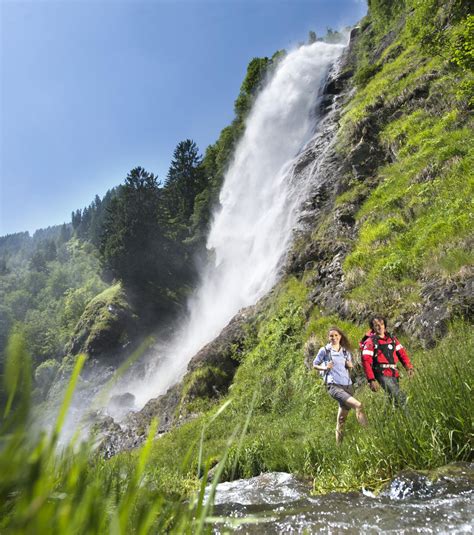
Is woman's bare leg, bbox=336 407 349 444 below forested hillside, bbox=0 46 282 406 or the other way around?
below

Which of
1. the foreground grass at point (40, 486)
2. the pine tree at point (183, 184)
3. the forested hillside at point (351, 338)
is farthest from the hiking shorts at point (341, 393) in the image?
the pine tree at point (183, 184)

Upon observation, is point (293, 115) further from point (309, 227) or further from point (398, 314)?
point (398, 314)

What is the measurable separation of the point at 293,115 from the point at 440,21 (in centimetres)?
1669

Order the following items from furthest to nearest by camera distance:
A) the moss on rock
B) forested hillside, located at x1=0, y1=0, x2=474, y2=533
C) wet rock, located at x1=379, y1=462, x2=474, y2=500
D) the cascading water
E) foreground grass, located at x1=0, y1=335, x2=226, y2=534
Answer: the moss on rock, the cascading water, wet rock, located at x1=379, y1=462, x2=474, y2=500, forested hillside, located at x1=0, y1=0, x2=474, y2=533, foreground grass, located at x1=0, y1=335, x2=226, y2=534

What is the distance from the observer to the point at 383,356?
695cm

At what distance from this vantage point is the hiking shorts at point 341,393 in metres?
7.35

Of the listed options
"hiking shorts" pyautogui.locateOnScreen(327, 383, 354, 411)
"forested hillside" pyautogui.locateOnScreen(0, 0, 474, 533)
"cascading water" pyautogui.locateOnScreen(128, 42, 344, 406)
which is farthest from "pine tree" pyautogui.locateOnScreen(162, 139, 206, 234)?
"hiking shorts" pyautogui.locateOnScreen(327, 383, 354, 411)

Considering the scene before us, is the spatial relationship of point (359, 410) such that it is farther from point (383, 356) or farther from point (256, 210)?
point (256, 210)

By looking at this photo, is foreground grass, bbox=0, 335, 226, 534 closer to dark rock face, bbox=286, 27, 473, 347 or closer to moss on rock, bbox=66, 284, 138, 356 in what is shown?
dark rock face, bbox=286, 27, 473, 347

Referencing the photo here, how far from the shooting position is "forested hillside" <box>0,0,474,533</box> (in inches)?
30.5

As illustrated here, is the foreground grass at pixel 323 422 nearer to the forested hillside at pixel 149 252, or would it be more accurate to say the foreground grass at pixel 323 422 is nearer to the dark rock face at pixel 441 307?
the dark rock face at pixel 441 307

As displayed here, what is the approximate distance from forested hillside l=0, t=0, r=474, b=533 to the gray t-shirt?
894 mm

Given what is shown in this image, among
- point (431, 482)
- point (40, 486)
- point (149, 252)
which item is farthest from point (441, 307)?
point (149, 252)

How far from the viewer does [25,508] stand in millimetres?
604
